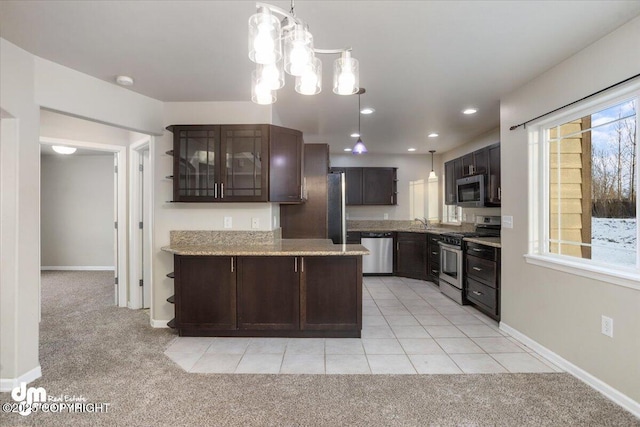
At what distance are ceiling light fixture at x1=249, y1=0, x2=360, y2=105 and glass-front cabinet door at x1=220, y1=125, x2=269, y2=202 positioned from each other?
1627 millimetres

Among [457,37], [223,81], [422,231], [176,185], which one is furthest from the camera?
[422,231]

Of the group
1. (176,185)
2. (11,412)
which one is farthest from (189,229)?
(11,412)

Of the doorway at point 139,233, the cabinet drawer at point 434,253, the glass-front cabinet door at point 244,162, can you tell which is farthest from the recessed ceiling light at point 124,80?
the cabinet drawer at point 434,253

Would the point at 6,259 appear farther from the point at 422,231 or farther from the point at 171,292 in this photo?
the point at 422,231

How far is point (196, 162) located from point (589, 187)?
347cm

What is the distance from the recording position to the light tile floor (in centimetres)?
249

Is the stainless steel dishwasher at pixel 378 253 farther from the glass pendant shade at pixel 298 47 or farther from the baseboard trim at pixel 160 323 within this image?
the glass pendant shade at pixel 298 47

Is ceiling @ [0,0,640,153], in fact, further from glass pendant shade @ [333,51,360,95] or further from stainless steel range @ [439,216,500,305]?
stainless steel range @ [439,216,500,305]

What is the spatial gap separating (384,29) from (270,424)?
8.28ft

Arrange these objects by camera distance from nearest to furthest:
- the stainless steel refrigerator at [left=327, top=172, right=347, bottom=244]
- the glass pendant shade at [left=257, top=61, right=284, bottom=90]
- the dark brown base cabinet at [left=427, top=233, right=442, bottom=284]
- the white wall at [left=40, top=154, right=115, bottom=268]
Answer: the glass pendant shade at [left=257, top=61, right=284, bottom=90] → the stainless steel refrigerator at [left=327, top=172, right=347, bottom=244] → the dark brown base cabinet at [left=427, top=233, right=442, bottom=284] → the white wall at [left=40, top=154, right=115, bottom=268]

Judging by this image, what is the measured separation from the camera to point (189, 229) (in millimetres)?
3402

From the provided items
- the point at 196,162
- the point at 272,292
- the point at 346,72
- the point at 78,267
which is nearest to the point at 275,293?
the point at 272,292

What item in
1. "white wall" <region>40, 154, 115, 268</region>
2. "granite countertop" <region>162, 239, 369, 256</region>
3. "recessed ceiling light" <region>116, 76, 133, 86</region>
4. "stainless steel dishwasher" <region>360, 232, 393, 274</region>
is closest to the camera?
"recessed ceiling light" <region>116, 76, 133, 86</region>

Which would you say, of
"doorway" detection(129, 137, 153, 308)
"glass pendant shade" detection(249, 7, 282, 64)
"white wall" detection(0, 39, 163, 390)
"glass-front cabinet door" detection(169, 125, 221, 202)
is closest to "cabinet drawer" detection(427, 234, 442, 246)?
"glass-front cabinet door" detection(169, 125, 221, 202)
